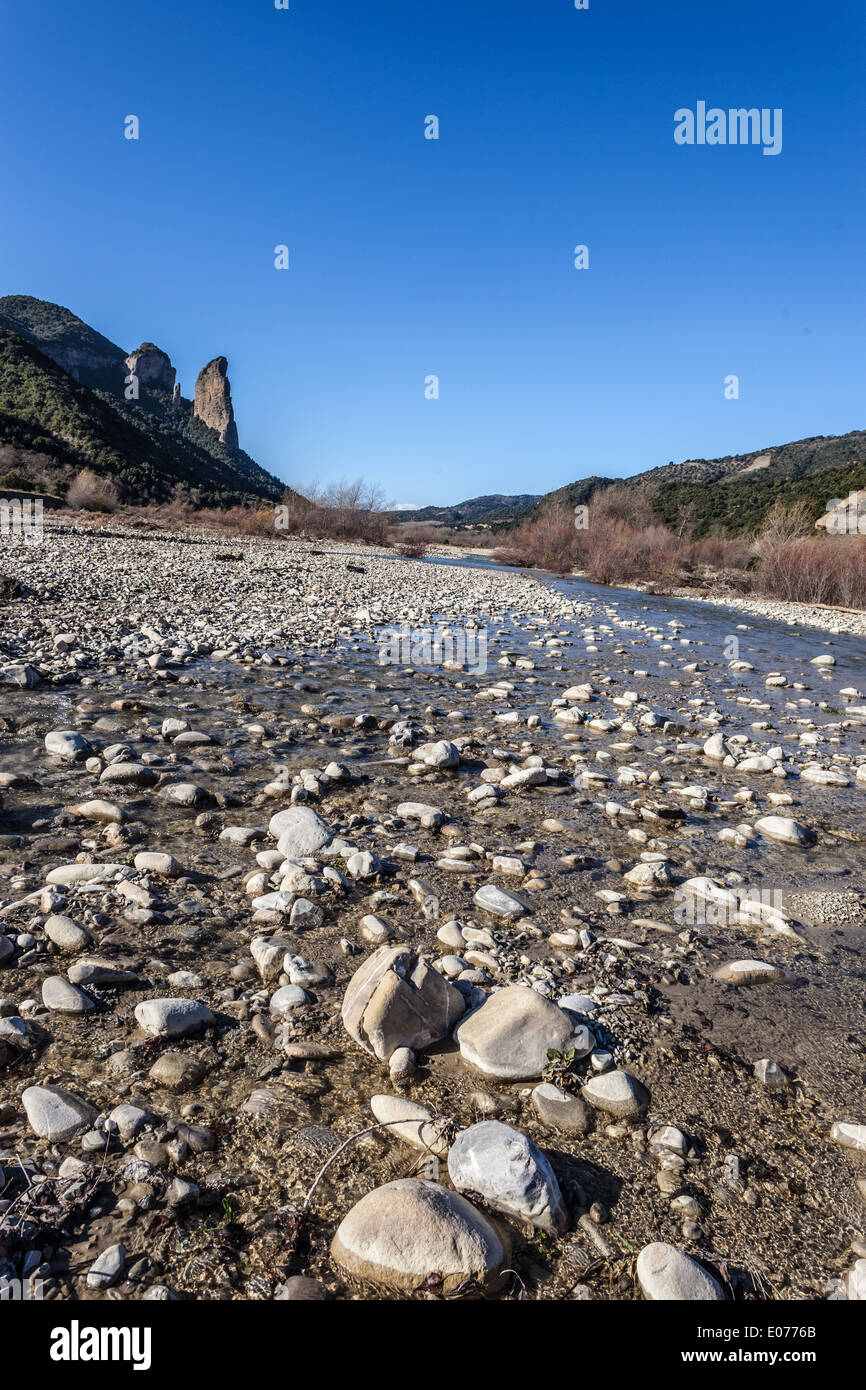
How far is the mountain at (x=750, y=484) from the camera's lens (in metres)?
47.2

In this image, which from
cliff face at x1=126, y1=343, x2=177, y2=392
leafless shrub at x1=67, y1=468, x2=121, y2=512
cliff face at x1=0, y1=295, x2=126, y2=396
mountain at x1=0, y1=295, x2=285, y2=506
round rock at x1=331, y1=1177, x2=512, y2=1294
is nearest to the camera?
round rock at x1=331, y1=1177, x2=512, y2=1294

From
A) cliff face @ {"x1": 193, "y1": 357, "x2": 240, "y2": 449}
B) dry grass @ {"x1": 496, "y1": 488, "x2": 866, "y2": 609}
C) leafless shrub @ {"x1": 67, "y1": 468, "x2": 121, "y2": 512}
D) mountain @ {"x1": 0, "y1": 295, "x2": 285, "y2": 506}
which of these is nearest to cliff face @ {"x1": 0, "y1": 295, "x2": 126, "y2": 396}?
mountain @ {"x1": 0, "y1": 295, "x2": 285, "y2": 506}

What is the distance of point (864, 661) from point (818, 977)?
37.5ft

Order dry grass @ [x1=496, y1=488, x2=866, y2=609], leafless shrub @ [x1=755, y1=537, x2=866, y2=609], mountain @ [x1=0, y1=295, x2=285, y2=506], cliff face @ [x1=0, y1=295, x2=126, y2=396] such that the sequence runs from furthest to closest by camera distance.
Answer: cliff face @ [x1=0, y1=295, x2=126, y2=396] < mountain @ [x1=0, y1=295, x2=285, y2=506] < dry grass @ [x1=496, y1=488, x2=866, y2=609] < leafless shrub @ [x1=755, y1=537, x2=866, y2=609]

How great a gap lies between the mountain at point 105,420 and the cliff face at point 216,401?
0.76ft

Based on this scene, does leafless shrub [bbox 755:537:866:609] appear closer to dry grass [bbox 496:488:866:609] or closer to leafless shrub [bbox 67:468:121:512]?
dry grass [bbox 496:488:866:609]

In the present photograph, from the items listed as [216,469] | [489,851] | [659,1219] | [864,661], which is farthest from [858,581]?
[216,469]

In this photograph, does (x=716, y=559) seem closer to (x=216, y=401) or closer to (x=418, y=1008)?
(x=418, y=1008)

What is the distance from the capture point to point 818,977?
2449mm

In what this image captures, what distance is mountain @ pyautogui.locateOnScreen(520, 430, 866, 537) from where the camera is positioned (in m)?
47.2

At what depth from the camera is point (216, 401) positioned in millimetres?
116875

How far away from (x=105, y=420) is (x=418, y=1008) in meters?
65.8

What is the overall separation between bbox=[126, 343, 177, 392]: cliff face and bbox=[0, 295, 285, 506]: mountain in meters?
0.17
